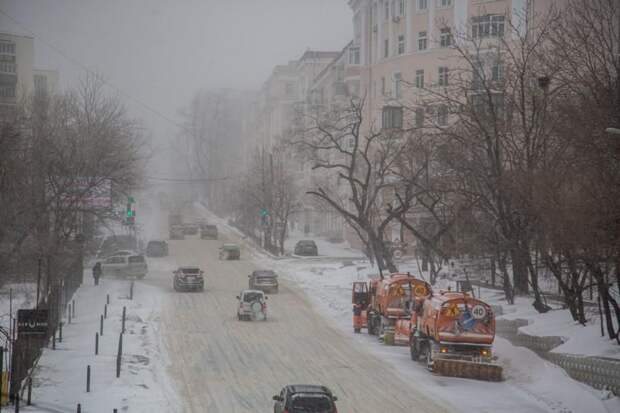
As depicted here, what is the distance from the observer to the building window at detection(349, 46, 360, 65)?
85.1m

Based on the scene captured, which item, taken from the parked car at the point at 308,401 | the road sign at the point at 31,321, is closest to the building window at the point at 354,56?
the road sign at the point at 31,321

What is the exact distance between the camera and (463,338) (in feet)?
92.0

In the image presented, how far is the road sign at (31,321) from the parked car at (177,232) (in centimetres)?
7381

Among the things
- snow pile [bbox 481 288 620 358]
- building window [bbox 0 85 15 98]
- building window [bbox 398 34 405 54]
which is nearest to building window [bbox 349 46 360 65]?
building window [bbox 398 34 405 54]

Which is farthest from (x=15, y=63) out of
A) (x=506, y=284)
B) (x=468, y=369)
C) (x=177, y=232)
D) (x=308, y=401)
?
(x=308, y=401)

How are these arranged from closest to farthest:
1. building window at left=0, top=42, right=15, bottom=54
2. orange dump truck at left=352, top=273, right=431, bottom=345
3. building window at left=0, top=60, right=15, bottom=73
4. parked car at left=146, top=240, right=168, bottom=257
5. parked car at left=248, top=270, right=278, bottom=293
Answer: orange dump truck at left=352, top=273, right=431, bottom=345
parked car at left=248, top=270, right=278, bottom=293
parked car at left=146, top=240, right=168, bottom=257
building window at left=0, top=60, right=15, bottom=73
building window at left=0, top=42, right=15, bottom=54

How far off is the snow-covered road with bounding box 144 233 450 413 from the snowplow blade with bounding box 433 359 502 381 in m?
1.60

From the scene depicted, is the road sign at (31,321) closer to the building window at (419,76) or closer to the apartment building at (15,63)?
the building window at (419,76)

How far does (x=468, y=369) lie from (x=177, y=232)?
73871mm

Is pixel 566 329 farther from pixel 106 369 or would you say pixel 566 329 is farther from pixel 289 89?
pixel 289 89

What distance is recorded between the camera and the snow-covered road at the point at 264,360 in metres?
24.9

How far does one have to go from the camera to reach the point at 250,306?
40594 millimetres

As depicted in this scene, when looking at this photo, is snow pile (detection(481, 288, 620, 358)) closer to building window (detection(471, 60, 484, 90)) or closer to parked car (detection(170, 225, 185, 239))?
building window (detection(471, 60, 484, 90))

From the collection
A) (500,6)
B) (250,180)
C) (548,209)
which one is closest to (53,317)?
(548,209)
